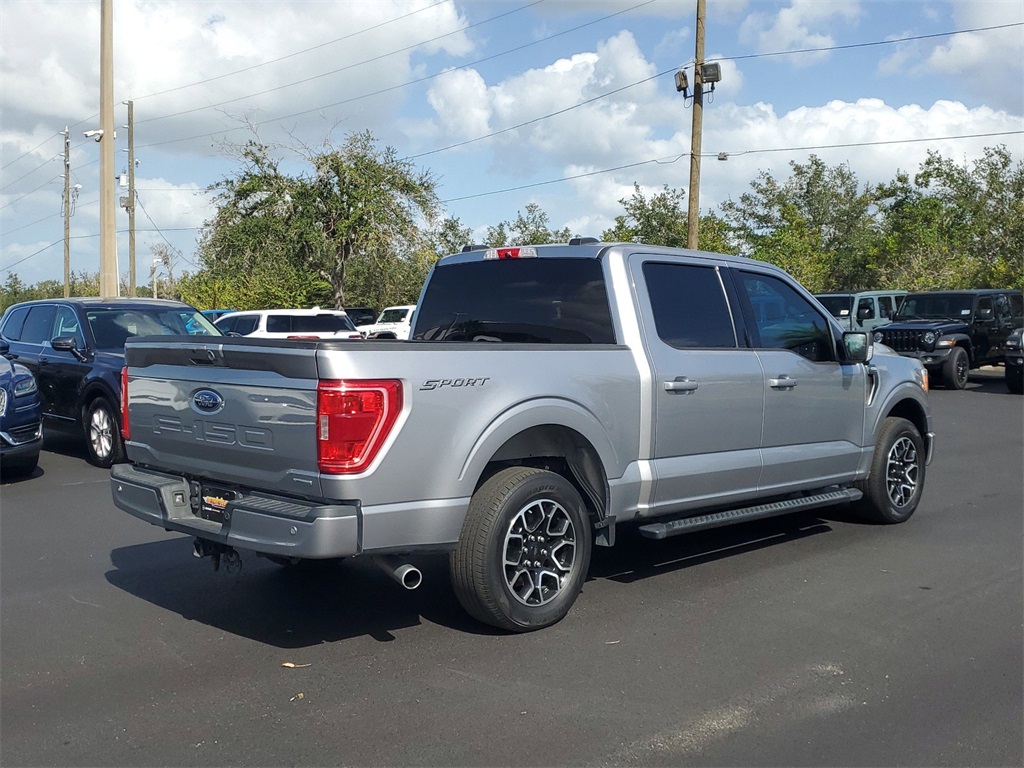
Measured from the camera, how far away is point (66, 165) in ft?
168

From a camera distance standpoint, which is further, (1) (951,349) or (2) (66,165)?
(2) (66,165)

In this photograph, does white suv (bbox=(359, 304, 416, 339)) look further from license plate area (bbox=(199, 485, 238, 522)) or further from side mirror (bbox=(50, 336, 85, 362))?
license plate area (bbox=(199, 485, 238, 522))

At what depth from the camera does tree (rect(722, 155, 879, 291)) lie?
41688 millimetres

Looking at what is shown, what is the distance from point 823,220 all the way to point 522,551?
141 ft

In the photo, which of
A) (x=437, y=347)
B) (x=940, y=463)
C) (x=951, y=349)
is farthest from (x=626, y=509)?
(x=951, y=349)

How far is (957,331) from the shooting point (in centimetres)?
2025

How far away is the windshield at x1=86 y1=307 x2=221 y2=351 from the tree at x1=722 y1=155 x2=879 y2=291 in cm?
2992

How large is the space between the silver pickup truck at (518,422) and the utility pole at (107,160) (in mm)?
15332

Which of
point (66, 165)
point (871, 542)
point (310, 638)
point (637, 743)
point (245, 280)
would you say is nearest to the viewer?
point (637, 743)

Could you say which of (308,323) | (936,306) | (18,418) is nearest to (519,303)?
(18,418)

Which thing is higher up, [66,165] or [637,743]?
[66,165]

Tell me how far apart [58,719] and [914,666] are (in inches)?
148

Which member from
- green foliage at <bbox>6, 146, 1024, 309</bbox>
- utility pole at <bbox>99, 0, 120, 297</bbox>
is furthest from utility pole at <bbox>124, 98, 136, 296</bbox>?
utility pole at <bbox>99, 0, 120, 297</bbox>

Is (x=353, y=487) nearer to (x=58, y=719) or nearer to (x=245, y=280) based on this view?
(x=58, y=719)
